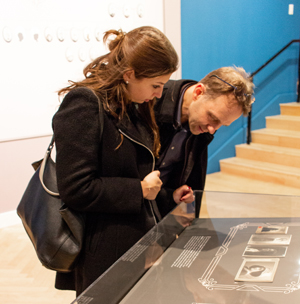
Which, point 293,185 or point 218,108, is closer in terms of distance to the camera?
point 218,108

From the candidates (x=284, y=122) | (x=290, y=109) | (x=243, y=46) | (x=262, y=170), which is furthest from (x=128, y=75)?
(x=290, y=109)

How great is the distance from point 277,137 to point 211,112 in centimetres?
496

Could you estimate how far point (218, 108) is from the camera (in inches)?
61.8

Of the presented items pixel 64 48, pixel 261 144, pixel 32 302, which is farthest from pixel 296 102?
pixel 32 302

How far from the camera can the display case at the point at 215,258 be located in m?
0.98


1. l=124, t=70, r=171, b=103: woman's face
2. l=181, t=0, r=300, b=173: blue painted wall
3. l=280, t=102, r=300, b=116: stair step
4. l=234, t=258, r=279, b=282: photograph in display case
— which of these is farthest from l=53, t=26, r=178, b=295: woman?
l=280, t=102, r=300, b=116: stair step

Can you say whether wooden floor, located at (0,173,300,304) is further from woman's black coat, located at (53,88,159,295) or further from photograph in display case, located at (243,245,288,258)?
photograph in display case, located at (243,245,288,258)

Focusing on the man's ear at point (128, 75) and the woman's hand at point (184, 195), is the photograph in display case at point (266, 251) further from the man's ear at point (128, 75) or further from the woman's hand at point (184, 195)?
the man's ear at point (128, 75)

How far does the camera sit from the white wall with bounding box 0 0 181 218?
3.83 m

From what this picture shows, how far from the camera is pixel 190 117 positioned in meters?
1.61

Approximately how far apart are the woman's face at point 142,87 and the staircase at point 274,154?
4244 mm

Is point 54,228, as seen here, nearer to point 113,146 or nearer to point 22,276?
point 113,146

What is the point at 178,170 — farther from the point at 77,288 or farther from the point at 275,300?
the point at 275,300

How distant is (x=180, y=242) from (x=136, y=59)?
0.65m
